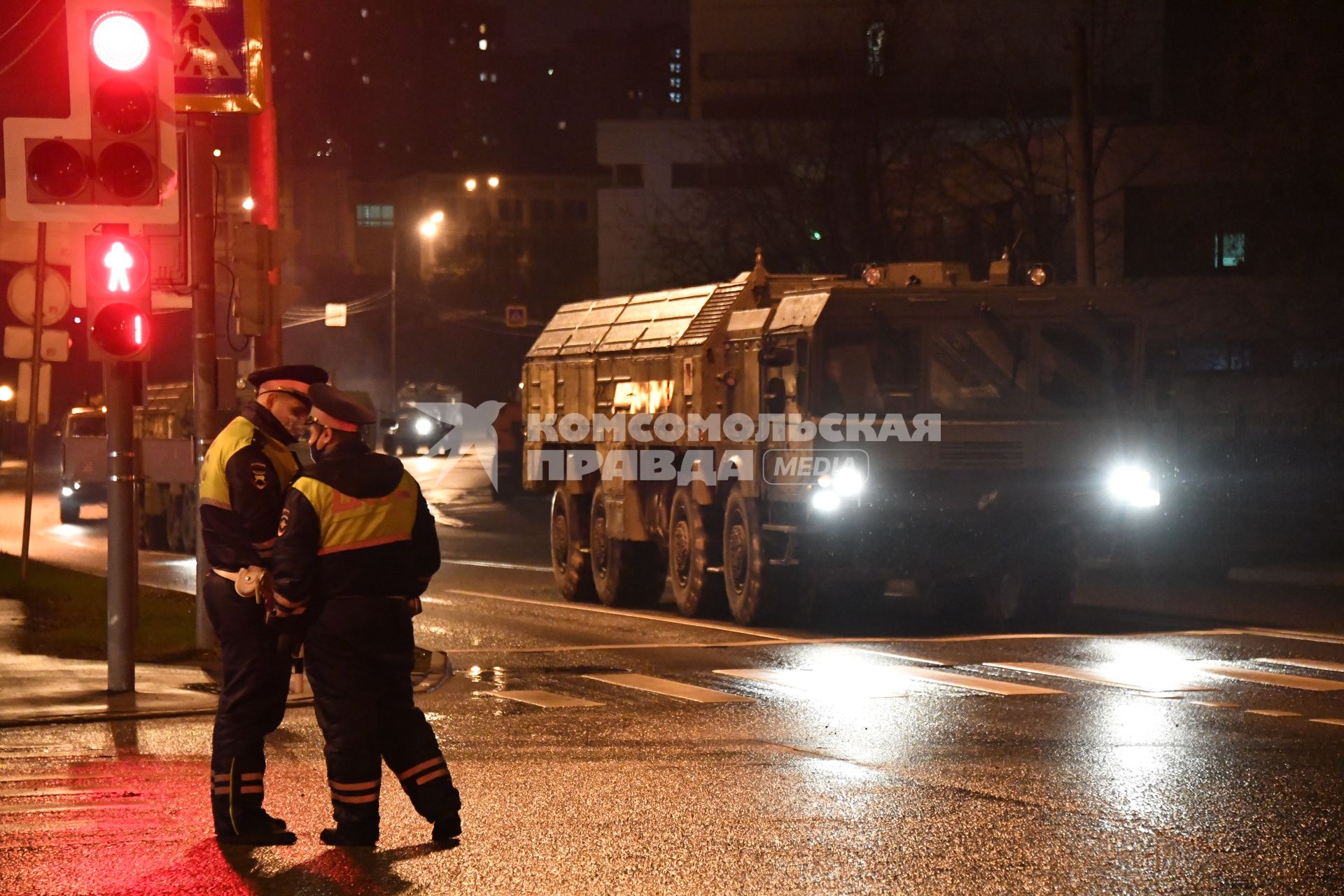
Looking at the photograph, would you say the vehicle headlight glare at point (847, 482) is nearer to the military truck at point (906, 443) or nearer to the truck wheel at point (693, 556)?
the military truck at point (906, 443)

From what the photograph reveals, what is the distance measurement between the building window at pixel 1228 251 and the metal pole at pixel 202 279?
38.3m

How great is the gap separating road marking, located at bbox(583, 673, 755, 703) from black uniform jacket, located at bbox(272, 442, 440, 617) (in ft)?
16.1

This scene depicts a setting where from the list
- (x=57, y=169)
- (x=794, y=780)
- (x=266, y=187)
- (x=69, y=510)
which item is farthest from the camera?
(x=69, y=510)

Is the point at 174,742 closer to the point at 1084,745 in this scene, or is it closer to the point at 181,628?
the point at 1084,745

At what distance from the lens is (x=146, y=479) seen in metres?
26.9

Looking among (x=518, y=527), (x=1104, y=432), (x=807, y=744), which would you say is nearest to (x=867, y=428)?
(x=1104, y=432)

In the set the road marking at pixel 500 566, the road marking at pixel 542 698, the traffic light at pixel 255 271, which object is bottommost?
the road marking at pixel 542 698

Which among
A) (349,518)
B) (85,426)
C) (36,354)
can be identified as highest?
(36,354)

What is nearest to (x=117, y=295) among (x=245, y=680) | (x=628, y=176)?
(x=245, y=680)

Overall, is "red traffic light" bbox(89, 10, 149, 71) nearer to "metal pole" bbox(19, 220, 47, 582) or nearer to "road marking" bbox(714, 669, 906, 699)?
"road marking" bbox(714, 669, 906, 699)

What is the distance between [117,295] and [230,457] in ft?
13.7

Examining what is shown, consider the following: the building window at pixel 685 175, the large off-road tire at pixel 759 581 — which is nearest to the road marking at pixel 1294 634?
the large off-road tire at pixel 759 581

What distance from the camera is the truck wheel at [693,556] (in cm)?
1833

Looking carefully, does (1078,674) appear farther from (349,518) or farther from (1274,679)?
(349,518)
